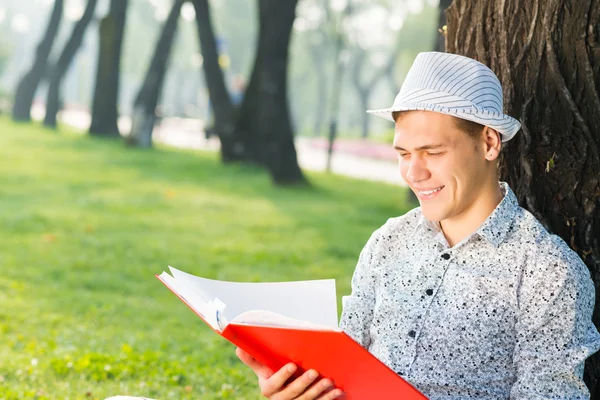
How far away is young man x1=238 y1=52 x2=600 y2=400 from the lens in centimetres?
265

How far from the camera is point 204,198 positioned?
13.6m

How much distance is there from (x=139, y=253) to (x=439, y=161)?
277 inches

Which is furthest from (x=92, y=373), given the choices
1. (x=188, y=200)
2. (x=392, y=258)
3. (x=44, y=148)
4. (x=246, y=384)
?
(x=44, y=148)

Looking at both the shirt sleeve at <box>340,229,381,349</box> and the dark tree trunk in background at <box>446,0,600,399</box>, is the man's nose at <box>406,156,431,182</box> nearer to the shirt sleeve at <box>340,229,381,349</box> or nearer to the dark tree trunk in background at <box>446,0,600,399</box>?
the shirt sleeve at <box>340,229,381,349</box>

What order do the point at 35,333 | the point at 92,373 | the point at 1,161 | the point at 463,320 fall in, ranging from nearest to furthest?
1. the point at 463,320
2. the point at 92,373
3. the point at 35,333
4. the point at 1,161

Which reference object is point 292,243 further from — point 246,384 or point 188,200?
point 246,384

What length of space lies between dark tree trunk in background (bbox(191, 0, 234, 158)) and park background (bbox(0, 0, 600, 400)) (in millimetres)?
37

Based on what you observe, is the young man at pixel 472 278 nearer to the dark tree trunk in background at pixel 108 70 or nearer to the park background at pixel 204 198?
the park background at pixel 204 198

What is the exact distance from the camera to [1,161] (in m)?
16.7

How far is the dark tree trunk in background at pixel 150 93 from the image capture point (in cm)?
2108

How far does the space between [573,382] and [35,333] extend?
182 inches

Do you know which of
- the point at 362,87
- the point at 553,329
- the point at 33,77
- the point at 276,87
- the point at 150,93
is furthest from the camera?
the point at 362,87

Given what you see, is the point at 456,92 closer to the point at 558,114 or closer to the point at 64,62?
the point at 558,114

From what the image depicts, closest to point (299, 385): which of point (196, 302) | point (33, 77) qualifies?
point (196, 302)
